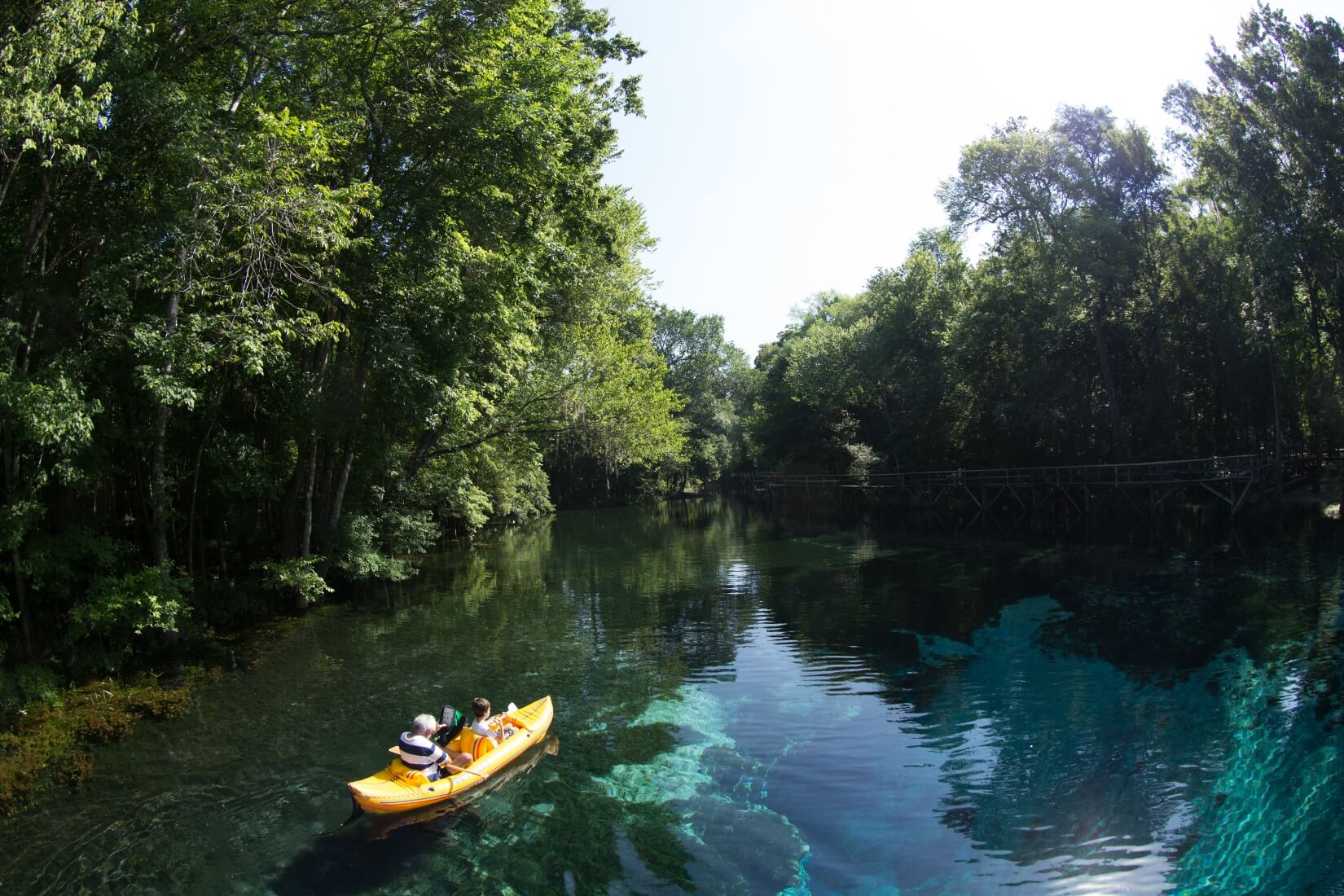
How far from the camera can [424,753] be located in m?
8.45

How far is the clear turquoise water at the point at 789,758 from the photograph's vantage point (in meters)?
7.20

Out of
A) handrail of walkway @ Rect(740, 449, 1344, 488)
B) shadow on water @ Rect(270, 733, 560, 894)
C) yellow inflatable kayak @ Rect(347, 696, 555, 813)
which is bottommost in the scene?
shadow on water @ Rect(270, 733, 560, 894)

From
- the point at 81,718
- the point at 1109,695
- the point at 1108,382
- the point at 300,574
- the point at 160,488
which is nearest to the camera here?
the point at 81,718

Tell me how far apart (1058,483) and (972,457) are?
7385 millimetres

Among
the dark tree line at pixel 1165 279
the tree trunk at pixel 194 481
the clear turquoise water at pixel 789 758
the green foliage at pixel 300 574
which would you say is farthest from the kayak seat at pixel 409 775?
the dark tree line at pixel 1165 279

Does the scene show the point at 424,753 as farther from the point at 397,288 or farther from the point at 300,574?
the point at 397,288

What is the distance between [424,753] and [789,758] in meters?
4.42

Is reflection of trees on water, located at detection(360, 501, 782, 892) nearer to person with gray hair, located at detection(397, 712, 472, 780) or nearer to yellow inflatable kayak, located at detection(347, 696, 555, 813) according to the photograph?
yellow inflatable kayak, located at detection(347, 696, 555, 813)

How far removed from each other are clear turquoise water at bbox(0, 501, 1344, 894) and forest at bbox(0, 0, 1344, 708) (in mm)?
3464

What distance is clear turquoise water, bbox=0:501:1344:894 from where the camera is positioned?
720 centimetres

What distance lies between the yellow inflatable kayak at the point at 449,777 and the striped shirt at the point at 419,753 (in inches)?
2.9

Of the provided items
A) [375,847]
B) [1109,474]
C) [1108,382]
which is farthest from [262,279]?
[1108,382]

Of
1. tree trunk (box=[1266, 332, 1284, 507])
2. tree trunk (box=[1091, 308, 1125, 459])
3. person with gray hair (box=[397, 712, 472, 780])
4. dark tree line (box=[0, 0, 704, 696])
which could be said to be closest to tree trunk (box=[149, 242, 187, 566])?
dark tree line (box=[0, 0, 704, 696])

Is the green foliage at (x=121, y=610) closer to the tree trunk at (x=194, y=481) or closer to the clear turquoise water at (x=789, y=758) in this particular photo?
the clear turquoise water at (x=789, y=758)
